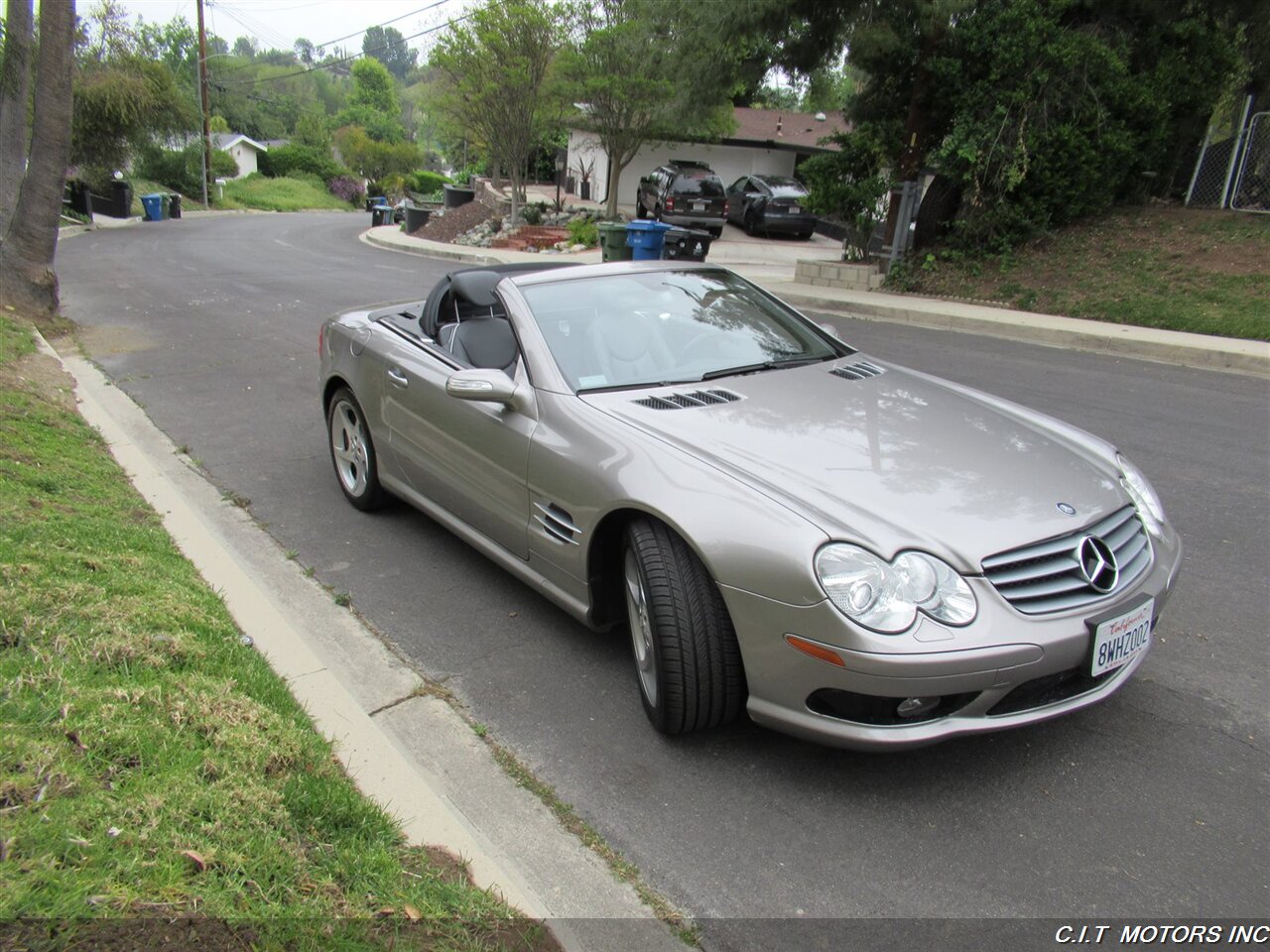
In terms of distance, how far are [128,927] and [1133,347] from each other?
11260 millimetres

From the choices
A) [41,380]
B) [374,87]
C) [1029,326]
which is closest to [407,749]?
[41,380]

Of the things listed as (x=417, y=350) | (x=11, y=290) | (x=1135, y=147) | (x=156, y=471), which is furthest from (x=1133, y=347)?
(x=11, y=290)

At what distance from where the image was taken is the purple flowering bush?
202 feet

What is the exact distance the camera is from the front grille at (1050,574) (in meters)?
2.72

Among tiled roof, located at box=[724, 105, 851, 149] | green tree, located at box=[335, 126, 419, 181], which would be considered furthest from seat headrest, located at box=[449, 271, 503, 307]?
green tree, located at box=[335, 126, 419, 181]

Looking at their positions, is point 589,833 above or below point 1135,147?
below

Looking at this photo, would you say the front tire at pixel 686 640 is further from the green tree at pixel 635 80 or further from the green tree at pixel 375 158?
the green tree at pixel 375 158

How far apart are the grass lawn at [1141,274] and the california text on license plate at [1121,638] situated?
9.76m

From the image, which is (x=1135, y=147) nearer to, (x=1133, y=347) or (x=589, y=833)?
(x=1133, y=347)

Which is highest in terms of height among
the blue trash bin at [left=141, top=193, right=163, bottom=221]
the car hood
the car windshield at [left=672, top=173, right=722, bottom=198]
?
the car windshield at [left=672, top=173, right=722, bottom=198]

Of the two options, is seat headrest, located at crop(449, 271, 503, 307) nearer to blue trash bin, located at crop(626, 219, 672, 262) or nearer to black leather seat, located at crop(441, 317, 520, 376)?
black leather seat, located at crop(441, 317, 520, 376)

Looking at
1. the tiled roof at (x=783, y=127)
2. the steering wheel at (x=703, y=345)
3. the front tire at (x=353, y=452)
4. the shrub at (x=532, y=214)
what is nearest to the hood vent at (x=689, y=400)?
the steering wheel at (x=703, y=345)

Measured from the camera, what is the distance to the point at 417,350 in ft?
15.4

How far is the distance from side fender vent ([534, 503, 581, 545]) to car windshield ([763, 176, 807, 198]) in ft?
79.3
